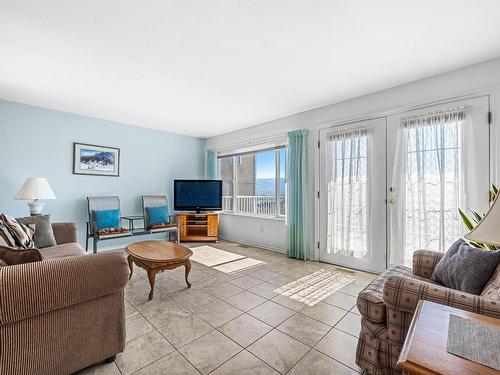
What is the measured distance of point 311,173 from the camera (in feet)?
12.6

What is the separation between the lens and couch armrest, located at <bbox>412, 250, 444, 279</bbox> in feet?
6.33

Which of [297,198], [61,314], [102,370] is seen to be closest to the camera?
[61,314]

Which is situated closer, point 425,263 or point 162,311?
point 425,263

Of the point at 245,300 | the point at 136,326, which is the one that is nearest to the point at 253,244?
the point at 245,300

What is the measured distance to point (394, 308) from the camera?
1337mm

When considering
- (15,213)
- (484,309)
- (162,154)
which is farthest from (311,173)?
(15,213)

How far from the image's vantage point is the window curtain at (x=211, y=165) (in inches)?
222

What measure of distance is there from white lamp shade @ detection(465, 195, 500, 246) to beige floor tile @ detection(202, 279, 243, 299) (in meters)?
2.24

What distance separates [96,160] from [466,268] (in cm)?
506

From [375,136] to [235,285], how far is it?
2.60 m

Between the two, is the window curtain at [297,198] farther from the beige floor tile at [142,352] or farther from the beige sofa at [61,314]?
the beige sofa at [61,314]

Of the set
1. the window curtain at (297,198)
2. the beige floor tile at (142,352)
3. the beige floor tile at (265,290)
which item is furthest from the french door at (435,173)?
the beige floor tile at (142,352)

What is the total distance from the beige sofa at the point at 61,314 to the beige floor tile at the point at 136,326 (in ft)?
0.93

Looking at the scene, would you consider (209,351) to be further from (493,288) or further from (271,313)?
(493,288)
